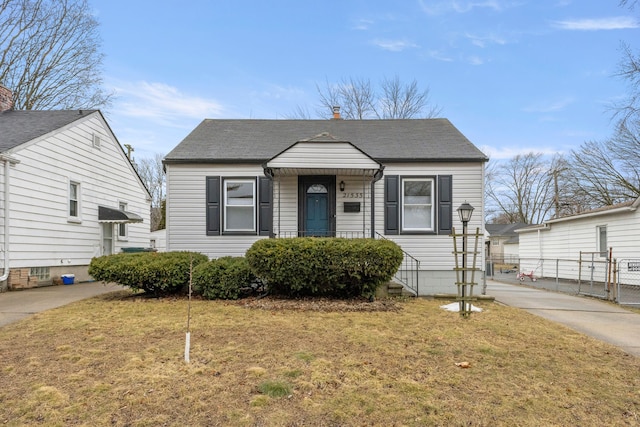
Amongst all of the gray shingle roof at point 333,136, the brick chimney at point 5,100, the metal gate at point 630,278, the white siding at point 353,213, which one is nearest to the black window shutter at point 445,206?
the gray shingle roof at point 333,136

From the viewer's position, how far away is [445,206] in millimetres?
9391

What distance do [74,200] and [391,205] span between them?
31.7 ft

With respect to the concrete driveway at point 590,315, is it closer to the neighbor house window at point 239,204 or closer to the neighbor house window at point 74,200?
the neighbor house window at point 239,204

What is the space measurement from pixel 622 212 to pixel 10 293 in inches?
693

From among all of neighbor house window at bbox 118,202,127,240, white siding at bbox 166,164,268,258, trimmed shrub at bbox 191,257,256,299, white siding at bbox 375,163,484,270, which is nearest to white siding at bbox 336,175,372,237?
white siding at bbox 375,163,484,270

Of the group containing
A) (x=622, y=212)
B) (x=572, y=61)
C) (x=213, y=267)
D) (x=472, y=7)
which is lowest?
(x=213, y=267)

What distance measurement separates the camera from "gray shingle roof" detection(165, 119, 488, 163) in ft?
31.0

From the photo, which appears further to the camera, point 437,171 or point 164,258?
point 437,171

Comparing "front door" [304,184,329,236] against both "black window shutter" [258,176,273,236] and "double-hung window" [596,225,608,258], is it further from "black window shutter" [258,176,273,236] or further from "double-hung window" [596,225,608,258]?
"double-hung window" [596,225,608,258]

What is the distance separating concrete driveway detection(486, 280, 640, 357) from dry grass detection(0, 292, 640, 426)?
0.79 meters

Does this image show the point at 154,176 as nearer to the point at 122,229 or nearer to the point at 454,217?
the point at 122,229

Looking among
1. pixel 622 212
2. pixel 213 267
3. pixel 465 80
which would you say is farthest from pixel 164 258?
pixel 465 80

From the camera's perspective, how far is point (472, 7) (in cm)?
1300

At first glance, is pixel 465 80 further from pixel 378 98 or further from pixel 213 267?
pixel 213 267
